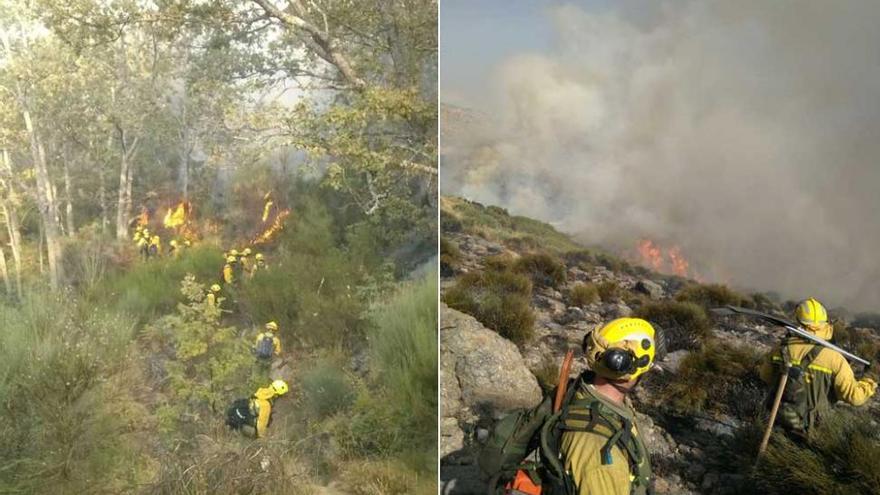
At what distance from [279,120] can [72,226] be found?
1386 mm

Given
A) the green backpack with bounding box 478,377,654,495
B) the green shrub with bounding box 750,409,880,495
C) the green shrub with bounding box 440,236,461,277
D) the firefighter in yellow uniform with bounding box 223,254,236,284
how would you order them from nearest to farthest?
1. the green backpack with bounding box 478,377,654,495
2. the green shrub with bounding box 750,409,880,495
3. the firefighter in yellow uniform with bounding box 223,254,236,284
4. the green shrub with bounding box 440,236,461,277

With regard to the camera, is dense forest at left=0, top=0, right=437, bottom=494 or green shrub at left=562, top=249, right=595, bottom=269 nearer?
dense forest at left=0, top=0, right=437, bottom=494

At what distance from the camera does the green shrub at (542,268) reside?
5301 millimetres

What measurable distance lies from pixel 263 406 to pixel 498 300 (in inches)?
70.4

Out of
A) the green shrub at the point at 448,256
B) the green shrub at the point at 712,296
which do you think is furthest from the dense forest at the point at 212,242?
the green shrub at the point at 712,296

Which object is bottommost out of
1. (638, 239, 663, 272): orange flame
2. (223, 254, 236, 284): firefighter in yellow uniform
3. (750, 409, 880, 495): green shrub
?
(750, 409, 880, 495): green shrub

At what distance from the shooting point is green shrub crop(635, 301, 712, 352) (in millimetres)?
4793

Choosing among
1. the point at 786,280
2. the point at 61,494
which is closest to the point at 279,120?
the point at 61,494

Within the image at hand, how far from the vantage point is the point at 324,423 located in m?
4.69

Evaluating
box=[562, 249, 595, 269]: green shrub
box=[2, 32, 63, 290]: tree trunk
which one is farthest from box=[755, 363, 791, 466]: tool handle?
box=[2, 32, 63, 290]: tree trunk

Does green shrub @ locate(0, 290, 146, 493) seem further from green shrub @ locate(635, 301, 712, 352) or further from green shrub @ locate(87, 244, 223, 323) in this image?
green shrub @ locate(635, 301, 712, 352)

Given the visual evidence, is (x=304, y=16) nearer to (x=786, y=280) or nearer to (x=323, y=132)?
(x=323, y=132)

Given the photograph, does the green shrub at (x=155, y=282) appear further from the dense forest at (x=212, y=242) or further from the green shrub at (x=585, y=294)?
the green shrub at (x=585, y=294)

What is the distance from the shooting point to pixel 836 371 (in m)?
3.85
